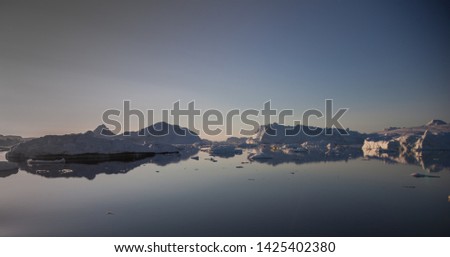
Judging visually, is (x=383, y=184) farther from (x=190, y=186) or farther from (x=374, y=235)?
(x=190, y=186)

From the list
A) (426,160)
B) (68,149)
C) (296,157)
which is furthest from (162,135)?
(426,160)

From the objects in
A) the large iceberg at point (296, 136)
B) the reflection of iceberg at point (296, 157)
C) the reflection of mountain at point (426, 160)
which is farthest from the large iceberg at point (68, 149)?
the large iceberg at point (296, 136)

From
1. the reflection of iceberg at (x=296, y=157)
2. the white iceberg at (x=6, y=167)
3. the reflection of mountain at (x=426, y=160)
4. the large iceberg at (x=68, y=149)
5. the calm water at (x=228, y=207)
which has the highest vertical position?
the large iceberg at (x=68, y=149)

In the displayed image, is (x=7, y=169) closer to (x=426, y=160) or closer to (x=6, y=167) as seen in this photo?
(x=6, y=167)

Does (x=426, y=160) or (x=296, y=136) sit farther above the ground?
(x=296, y=136)

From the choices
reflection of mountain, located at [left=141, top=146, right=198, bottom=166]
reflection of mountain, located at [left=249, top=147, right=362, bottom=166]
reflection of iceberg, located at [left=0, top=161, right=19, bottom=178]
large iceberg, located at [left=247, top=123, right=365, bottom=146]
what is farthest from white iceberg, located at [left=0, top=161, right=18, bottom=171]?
large iceberg, located at [left=247, top=123, right=365, bottom=146]

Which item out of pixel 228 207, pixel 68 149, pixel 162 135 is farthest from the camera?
pixel 162 135

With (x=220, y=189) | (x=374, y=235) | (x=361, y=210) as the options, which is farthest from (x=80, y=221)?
(x=361, y=210)

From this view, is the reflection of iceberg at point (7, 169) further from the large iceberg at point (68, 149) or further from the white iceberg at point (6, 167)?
the large iceberg at point (68, 149)
